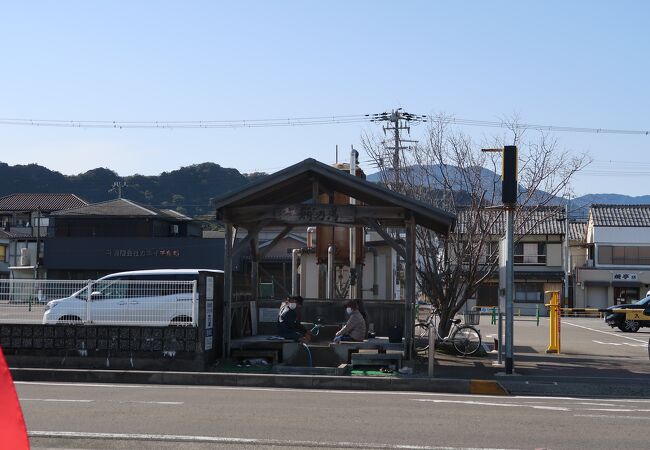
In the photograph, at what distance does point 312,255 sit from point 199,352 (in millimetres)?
11922

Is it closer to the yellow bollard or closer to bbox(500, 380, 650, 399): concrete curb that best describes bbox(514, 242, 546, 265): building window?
the yellow bollard

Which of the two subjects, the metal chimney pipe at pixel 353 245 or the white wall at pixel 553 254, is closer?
the metal chimney pipe at pixel 353 245

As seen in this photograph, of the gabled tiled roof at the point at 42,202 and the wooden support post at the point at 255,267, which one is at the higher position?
the gabled tiled roof at the point at 42,202

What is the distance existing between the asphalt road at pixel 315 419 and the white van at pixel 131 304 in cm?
273

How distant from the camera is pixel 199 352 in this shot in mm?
16188

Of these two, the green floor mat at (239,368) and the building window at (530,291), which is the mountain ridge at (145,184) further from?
the green floor mat at (239,368)

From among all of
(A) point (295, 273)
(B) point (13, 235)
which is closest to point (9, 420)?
(A) point (295, 273)

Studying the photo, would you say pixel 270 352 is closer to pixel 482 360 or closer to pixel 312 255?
pixel 482 360

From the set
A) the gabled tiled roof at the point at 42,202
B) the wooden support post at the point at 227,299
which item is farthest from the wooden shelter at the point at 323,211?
the gabled tiled roof at the point at 42,202

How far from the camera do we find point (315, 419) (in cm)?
1047

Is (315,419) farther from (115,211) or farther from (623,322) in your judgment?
(115,211)

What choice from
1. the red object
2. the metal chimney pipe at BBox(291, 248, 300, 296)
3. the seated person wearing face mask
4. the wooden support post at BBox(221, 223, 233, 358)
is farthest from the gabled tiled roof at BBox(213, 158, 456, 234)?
the red object

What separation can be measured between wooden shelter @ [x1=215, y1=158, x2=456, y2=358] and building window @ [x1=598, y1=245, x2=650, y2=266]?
171 ft

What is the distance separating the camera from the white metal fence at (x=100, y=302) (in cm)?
1642
